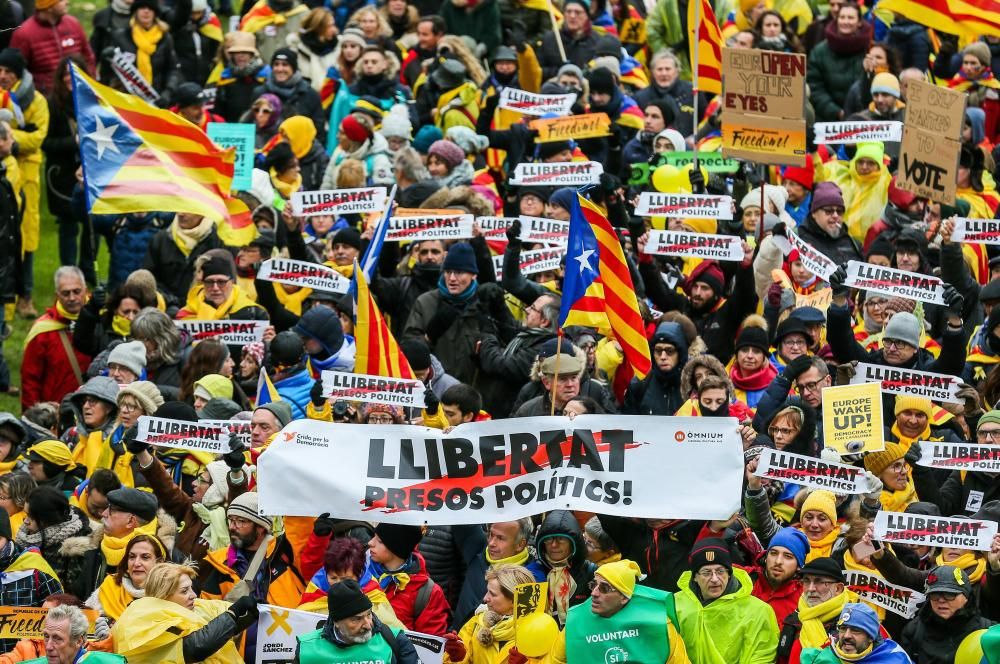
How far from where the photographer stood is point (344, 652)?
33.9 ft

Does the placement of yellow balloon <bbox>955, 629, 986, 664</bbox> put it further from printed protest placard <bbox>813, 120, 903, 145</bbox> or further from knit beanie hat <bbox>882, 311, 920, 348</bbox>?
printed protest placard <bbox>813, 120, 903, 145</bbox>

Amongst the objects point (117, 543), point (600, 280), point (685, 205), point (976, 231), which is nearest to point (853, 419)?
point (600, 280)

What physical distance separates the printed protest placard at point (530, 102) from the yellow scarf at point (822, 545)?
7.06m

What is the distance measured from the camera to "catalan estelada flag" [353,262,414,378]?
13.1 meters

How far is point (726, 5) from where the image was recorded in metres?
22.0

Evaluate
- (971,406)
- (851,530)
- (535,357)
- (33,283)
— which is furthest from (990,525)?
(33,283)

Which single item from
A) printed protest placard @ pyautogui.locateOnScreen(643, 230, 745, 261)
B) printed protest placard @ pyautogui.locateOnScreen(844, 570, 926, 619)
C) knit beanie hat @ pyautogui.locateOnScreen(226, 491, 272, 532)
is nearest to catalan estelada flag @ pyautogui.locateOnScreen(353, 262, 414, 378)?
knit beanie hat @ pyautogui.locateOnScreen(226, 491, 272, 532)

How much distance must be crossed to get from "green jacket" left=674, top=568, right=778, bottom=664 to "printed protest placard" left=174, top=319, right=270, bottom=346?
4585 millimetres

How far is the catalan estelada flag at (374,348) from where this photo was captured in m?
13.1

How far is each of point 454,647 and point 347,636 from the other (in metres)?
0.99

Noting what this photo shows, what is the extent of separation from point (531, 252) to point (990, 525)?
5046 millimetres

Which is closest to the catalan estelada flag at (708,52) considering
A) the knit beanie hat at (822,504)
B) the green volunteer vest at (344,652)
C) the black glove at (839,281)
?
the black glove at (839,281)

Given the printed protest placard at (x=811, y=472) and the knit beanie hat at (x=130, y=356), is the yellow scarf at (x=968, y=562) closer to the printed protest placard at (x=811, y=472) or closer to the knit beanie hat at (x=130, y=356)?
the printed protest placard at (x=811, y=472)

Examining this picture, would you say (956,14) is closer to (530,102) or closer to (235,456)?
(530,102)
